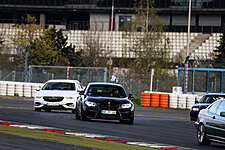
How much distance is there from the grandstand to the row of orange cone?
26116 mm

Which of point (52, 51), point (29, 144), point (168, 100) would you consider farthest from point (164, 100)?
point (52, 51)

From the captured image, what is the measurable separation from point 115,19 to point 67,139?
201 ft

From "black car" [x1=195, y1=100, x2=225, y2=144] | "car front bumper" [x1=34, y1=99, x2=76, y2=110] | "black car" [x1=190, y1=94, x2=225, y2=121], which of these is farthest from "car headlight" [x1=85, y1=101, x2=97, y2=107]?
"black car" [x1=190, y1=94, x2=225, y2=121]

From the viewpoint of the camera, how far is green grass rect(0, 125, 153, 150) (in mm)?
12125


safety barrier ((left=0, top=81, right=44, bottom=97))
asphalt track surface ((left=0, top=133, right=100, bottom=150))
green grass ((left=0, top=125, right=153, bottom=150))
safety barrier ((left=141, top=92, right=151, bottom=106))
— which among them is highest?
asphalt track surface ((left=0, top=133, right=100, bottom=150))

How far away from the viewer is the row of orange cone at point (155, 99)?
37812mm

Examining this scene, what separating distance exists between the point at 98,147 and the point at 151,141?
2721mm

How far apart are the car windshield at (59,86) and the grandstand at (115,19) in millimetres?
38451

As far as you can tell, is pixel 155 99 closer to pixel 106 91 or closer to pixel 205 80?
pixel 205 80

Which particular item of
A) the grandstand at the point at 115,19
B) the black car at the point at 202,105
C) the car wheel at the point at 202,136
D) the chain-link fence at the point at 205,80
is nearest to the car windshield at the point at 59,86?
the black car at the point at 202,105

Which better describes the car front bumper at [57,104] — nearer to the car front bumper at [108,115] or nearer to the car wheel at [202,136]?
the car front bumper at [108,115]

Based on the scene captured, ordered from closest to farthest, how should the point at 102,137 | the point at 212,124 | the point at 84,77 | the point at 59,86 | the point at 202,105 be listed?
the point at 212,124 → the point at 102,137 → the point at 202,105 → the point at 59,86 → the point at 84,77

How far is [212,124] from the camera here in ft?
45.5

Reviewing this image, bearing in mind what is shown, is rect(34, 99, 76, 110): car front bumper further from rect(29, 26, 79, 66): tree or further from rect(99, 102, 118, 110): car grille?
rect(29, 26, 79, 66): tree
